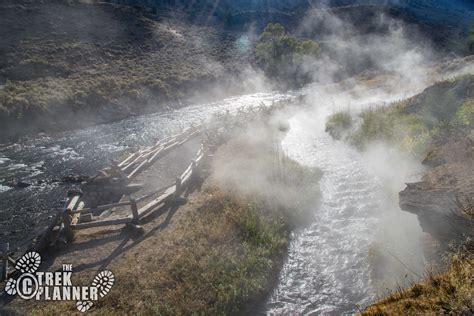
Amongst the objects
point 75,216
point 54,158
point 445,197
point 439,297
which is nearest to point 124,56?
point 54,158

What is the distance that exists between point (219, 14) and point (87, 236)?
4322 inches

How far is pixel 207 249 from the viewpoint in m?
10.7

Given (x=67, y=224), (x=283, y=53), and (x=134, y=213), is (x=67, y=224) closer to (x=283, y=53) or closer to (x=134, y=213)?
(x=134, y=213)

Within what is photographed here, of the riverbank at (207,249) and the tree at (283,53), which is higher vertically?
the tree at (283,53)

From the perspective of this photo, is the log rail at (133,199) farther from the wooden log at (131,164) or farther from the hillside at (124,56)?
the hillside at (124,56)

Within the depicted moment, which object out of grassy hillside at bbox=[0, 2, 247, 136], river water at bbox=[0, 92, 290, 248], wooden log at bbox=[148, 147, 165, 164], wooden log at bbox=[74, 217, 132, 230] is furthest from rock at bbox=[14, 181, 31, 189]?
grassy hillside at bbox=[0, 2, 247, 136]

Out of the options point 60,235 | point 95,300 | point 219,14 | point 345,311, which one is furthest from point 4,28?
point 219,14

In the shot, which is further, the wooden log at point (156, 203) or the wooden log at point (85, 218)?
the wooden log at point (156, 203)

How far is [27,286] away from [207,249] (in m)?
5.63

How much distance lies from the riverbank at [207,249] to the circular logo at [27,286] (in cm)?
65

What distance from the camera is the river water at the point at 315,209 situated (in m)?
9.92

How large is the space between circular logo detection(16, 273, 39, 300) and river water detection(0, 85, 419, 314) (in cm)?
335

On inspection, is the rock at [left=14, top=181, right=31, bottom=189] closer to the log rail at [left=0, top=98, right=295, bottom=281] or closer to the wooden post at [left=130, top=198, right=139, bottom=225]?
the log rail at [left=0, top=98, right=295, bottom=281]

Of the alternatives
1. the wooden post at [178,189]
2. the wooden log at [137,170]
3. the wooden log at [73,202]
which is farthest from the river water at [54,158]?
the wooden post at [178,189]
